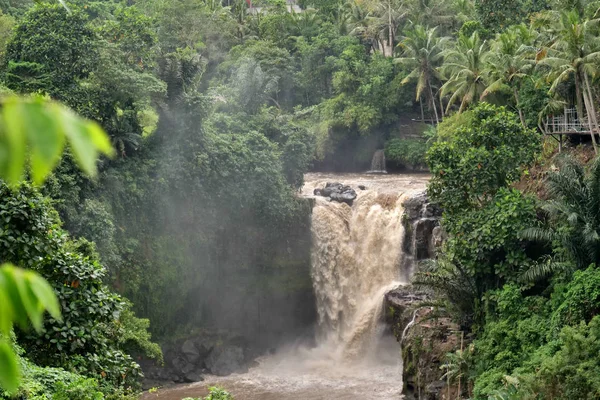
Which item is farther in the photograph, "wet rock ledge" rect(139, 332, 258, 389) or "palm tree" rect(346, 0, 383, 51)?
"palm tree" rect(346, 0, 383, 51)

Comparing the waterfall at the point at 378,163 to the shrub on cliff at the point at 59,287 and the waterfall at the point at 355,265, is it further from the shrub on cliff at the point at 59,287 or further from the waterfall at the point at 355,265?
the shrub on cliff at the point at 59,287

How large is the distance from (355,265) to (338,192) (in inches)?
132

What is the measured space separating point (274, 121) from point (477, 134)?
13.1 meters

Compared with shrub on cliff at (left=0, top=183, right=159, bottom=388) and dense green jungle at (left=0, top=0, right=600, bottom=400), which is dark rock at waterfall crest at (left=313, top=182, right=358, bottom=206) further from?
shrub on cliff at (left=0, top=183, right=159, bottom=388)

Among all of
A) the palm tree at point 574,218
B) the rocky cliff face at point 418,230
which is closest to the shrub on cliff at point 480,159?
the palm tree at point 574,218

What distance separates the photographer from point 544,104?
2811 centimetres

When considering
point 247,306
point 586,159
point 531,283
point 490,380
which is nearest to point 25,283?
point 490,380

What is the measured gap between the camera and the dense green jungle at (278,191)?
1495cm

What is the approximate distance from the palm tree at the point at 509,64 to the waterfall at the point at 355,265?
19.4ft

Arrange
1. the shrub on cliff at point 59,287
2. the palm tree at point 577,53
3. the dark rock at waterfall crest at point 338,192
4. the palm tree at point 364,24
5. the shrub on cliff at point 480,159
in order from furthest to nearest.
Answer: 1. the palm tree at point 364,24
2. the dark rock at waterfall crest at point 338,192
3. the palm tree at point 577,53
4. the shrub on cliff at point 480,159
5. the shrub on cliff at point 59,287

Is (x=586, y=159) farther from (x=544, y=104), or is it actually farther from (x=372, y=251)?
(x=372, y=251)

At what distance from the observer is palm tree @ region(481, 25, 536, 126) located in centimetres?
2984

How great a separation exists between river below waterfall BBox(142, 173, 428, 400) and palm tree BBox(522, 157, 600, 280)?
317 inches

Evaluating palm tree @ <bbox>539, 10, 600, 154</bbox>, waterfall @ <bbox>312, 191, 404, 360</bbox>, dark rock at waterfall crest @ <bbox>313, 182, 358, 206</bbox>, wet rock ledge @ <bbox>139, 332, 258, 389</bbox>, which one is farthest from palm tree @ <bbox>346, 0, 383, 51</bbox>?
wet rock ledge @ <bbox>139, 332, 258, 389</bbox>
